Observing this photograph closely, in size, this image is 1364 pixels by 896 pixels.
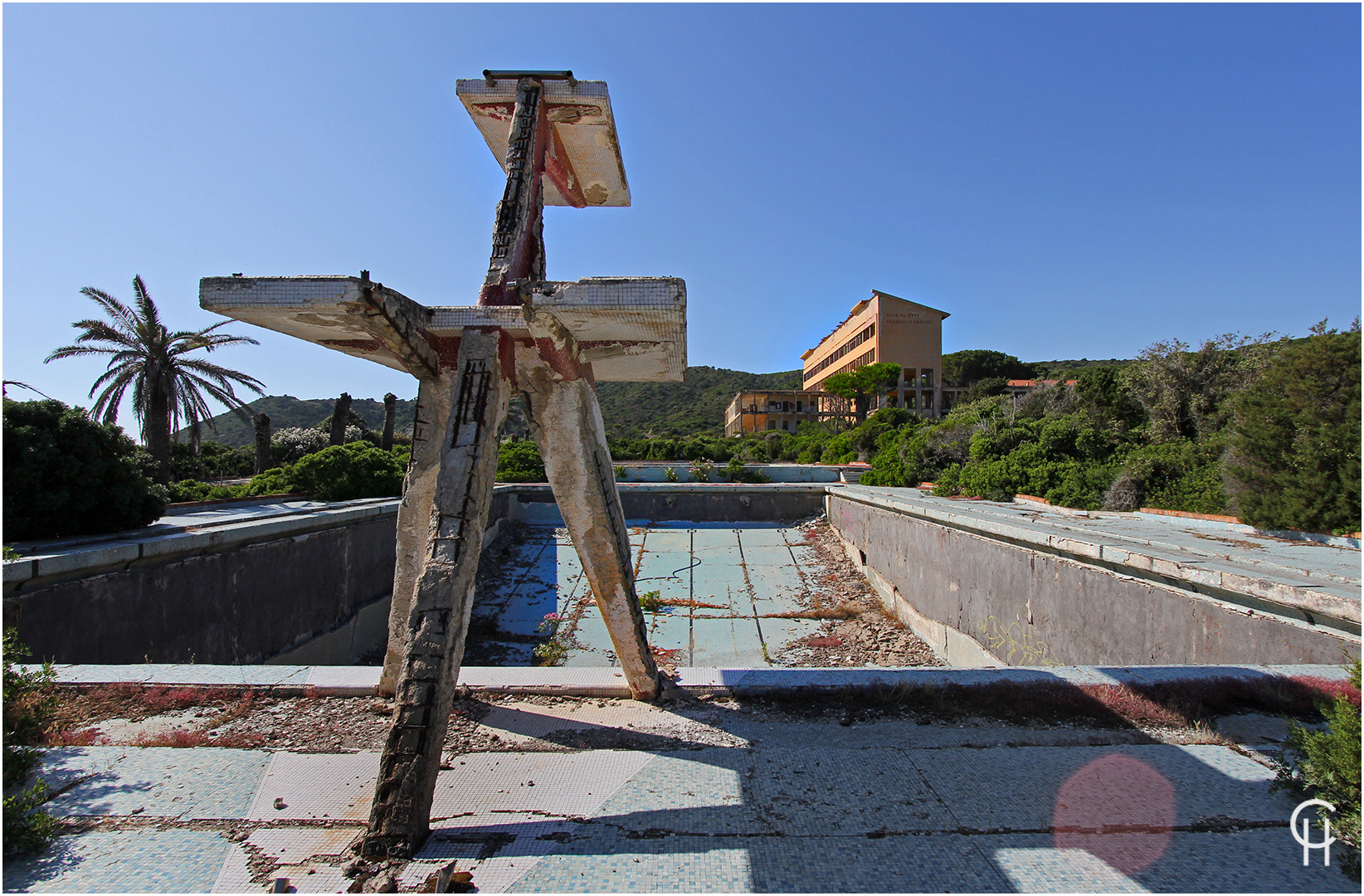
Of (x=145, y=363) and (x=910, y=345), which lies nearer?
(x=145, y=363)

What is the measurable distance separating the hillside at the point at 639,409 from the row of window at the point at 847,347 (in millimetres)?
10282

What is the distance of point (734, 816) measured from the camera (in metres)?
2.73

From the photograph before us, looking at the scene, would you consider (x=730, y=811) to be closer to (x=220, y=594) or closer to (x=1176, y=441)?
(x=220, y=594)

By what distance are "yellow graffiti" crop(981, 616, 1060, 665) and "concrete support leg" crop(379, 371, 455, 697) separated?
548 cm

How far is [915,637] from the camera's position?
8.11 metres

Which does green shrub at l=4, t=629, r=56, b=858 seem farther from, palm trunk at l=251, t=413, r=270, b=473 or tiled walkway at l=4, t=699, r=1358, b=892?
palm trunk at l=251, t=413, r=270, b=473

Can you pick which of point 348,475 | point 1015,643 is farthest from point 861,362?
point 1015,643

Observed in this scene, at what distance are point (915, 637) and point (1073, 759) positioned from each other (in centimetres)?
510

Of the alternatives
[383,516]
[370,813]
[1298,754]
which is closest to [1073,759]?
[1298,754]

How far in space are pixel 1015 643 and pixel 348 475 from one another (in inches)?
437

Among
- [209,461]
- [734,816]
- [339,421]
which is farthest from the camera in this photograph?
[209,461]

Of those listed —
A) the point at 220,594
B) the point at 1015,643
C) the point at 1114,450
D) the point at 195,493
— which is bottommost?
the point at 1015,643

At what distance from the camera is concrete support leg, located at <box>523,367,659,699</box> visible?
3.84 m

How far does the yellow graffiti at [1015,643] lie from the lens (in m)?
5.86
